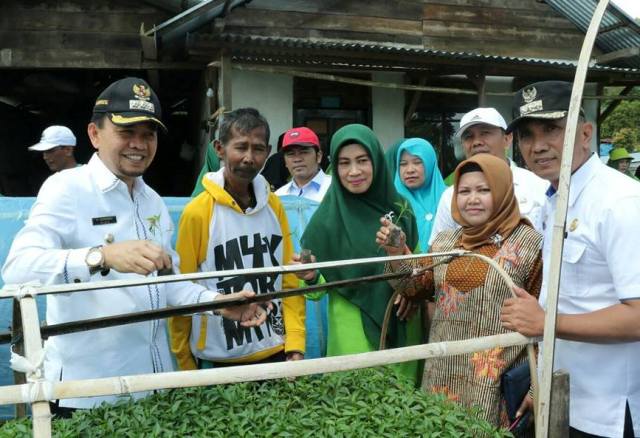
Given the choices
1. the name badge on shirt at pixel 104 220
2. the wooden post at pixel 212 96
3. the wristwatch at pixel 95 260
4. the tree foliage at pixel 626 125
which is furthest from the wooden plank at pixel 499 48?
the tree foliage at pixel 626 125

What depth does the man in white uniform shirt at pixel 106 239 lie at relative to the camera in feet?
6.47

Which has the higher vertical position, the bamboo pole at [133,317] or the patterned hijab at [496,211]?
the patterned hijab at [496,211]

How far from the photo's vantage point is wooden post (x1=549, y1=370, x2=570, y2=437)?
1627mm

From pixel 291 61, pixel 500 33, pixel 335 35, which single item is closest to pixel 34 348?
pixel 291 61

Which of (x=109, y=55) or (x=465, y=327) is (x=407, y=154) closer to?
(x=465, y=327)

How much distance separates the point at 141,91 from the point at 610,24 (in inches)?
372

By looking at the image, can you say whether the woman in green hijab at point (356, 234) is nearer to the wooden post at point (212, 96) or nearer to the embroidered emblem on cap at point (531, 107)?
the embroidered emblem on cap at point (531, 107)

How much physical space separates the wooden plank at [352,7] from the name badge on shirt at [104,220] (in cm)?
764

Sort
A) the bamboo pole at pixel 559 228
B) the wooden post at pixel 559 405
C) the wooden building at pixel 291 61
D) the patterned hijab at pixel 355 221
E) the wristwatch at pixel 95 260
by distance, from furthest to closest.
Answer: the wooden building at pixel 291 61
the patterned hijab at pixel 355 221
the wristwatch at pixel 95 260
the wooden post at pixel 559 405
the bamboo pole at pixel 559 228

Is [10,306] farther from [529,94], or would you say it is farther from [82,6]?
[82,6]

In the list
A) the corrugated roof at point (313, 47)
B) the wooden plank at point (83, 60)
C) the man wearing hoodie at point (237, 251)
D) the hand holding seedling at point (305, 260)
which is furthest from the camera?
the wooden plank at point (83, 60)

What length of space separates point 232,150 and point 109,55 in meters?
6.76

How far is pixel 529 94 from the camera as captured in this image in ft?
6.94

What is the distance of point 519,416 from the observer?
2.07 metres
